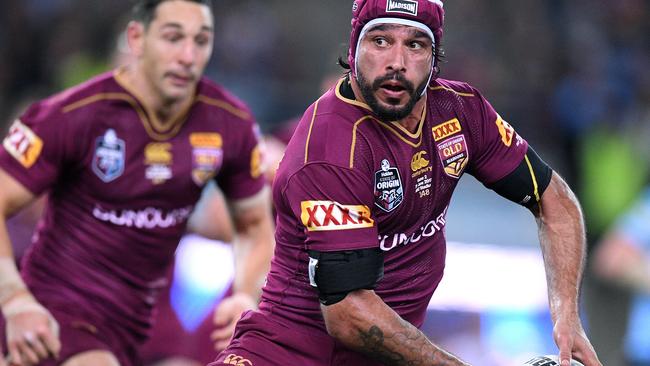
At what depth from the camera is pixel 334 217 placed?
5.06 meters

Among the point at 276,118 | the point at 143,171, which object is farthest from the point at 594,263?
the point at 143,171

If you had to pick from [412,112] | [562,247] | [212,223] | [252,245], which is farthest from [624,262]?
[412,112]

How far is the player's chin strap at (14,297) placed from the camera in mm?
6285

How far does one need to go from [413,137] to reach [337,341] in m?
0.86

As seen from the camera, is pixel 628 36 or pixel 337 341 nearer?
pixel 337 341

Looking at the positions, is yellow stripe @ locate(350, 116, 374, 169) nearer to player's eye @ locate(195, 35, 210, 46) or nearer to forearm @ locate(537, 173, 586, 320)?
forearm @ locate(537, 173, 586, 320)

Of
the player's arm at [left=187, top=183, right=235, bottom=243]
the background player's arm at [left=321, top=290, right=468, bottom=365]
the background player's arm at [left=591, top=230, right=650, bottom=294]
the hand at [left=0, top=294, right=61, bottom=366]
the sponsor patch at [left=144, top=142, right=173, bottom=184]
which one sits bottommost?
the background player's arm at [left=591, top=230, right=650, bottom=294]

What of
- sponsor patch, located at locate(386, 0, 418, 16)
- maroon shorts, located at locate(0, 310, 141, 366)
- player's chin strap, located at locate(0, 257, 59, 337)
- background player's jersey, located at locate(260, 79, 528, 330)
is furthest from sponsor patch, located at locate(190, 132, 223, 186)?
sponsor patch, located at locate(386, 0, 418, 16)

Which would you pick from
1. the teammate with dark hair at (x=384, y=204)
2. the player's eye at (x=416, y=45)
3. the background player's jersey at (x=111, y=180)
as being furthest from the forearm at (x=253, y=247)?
the player's eye at (x=416, y=45)

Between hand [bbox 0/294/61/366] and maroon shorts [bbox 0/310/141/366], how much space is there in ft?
0.57

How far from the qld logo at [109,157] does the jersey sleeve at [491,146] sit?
1946 mm

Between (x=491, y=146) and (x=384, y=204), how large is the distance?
2.07 ft

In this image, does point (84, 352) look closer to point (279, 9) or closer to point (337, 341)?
point (337, 341)

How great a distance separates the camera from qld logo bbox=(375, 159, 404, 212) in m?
5.21
